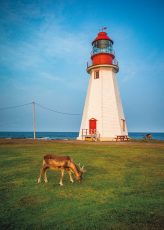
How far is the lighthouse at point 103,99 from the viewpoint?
32625mm

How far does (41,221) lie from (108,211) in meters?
1.94

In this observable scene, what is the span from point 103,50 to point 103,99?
9271mm

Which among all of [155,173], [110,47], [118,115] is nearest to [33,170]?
[155,173]

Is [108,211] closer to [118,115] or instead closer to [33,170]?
[33,170]

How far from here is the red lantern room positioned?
34.5 meters

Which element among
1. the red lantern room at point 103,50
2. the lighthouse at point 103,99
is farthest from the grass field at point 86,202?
the red lantern room at point 103,50

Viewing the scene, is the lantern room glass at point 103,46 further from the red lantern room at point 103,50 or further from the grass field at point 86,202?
the grass field at point 86,202

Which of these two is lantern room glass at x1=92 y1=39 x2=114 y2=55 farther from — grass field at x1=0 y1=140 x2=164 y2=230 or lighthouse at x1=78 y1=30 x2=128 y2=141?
grass field at x1=0 y1=140 x2=164 y2=230

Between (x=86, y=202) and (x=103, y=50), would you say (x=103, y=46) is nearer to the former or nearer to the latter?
(x=103, y=50)

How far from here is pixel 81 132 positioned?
115 ft

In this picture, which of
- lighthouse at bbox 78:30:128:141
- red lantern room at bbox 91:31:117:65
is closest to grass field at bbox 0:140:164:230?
lighthouse at bbox 78:30:128:141

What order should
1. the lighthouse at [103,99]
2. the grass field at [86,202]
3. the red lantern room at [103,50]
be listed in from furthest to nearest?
A: the red lantern room at [103,50] < the lighthouse at [103,99] < the grass field at [86,202]

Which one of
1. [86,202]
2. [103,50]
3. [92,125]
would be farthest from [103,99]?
[86,202]

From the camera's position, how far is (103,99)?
3312 centimetres
